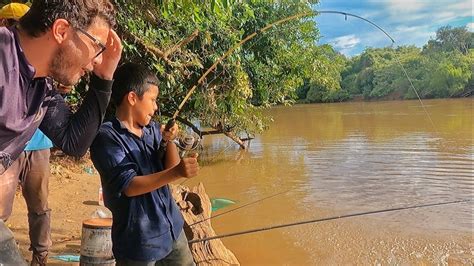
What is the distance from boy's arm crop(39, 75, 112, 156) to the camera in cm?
149

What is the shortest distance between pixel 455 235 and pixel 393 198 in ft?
6.04

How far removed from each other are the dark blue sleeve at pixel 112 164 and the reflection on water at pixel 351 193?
3.22 meters

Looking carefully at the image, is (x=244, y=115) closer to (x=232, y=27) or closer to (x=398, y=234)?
(x=232, y=27)

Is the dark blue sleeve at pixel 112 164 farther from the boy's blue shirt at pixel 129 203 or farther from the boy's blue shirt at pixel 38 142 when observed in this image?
the boy's blue shirt at pixel 38 142

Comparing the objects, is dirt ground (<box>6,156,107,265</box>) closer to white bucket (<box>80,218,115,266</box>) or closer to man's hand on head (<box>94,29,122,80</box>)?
white bucket (<box>80,218,115,266</box>)

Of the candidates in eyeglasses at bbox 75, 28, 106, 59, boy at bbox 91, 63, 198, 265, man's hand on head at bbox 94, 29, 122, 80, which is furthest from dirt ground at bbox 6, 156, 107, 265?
eyeglasses at bbox 75, 28, 106, 59

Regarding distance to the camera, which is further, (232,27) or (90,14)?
(232,27)

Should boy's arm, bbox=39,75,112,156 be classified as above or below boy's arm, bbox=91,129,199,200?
above

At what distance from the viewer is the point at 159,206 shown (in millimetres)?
2041

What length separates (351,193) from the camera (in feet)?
25.9

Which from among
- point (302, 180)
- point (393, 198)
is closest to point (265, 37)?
point (302, 180)

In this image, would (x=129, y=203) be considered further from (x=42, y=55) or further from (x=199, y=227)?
(x=199, y=227)

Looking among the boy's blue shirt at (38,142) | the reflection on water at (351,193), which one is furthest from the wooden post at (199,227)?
the reflection on water at (351,193)

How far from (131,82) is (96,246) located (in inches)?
50.1
